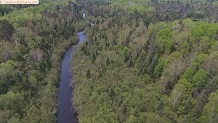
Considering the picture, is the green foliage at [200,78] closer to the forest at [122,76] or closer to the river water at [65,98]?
the forest at [122,76]

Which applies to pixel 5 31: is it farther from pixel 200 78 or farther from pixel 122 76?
pixel 200 78

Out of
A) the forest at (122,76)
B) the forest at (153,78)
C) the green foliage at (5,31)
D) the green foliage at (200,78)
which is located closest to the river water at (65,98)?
the forest at (122,76)

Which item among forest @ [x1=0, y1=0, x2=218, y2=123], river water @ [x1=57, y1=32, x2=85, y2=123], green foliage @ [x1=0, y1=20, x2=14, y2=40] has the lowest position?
river water @ [x1=57, y1=32, x2=85, y2=123]

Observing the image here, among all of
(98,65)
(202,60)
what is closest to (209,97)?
(202,60)

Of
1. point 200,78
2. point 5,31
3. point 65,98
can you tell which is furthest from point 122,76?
point 5,31

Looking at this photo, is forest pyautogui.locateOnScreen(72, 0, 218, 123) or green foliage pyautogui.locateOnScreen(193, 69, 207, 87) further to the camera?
green foliage pyautogui.locateOnScreen(193, 69, 207, 87)

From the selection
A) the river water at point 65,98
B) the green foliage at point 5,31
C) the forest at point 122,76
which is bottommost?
the river water at point 65,98

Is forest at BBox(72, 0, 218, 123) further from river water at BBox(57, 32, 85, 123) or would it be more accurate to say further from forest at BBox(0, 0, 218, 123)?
river water at BBox(57, 32, 85, 123)

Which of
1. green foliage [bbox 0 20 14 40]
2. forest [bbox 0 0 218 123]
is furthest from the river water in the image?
green foliage [bbox 0 20 14 40]
